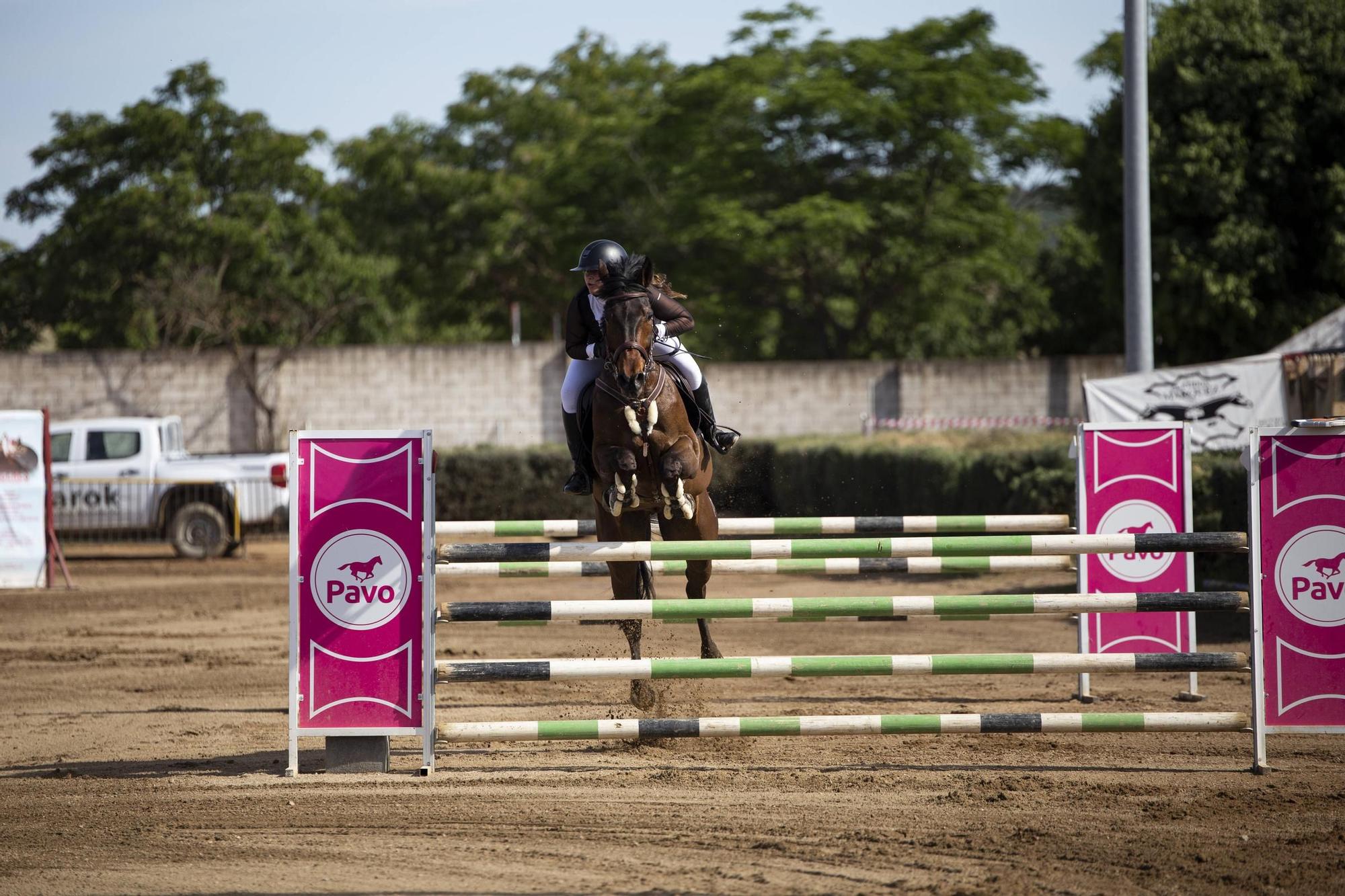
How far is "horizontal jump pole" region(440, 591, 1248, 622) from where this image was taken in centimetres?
589

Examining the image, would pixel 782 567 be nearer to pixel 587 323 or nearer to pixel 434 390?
pixel 587 323

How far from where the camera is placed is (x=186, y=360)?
24.9 m

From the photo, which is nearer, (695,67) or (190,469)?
(190,469)

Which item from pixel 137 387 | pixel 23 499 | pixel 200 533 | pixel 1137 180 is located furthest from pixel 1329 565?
pixel 137 387

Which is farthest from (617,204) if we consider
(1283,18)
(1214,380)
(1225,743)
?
(1225,743)

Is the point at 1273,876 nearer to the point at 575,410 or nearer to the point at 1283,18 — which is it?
the point at 575,410

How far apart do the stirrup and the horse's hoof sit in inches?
44.9

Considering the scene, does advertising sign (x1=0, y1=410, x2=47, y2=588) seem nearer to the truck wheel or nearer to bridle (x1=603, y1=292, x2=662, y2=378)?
the truck wheel

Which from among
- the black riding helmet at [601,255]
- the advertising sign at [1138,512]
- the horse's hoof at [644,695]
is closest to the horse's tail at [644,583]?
the horse's hoof at [644,695]

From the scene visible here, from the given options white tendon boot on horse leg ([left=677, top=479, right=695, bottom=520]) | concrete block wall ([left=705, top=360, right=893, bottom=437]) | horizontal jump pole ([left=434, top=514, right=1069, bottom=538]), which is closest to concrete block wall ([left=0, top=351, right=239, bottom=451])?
concrete block wall ([left=705, top=360, right=893, bottom=437])

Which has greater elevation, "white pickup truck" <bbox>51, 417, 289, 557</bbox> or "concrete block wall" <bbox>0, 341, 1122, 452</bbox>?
"concrete block wall" <bbox>0, 341, 1122, 452</bbox>

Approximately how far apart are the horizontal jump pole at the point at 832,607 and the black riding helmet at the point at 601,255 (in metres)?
1.87

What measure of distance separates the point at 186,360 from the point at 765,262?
1462 cm

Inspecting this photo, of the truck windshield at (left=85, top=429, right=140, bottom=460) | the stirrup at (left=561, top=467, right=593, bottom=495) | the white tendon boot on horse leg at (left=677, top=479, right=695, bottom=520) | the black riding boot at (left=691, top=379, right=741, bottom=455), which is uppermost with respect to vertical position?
the truck windshield at (left=85, top=429, right=140, bottom=460)
